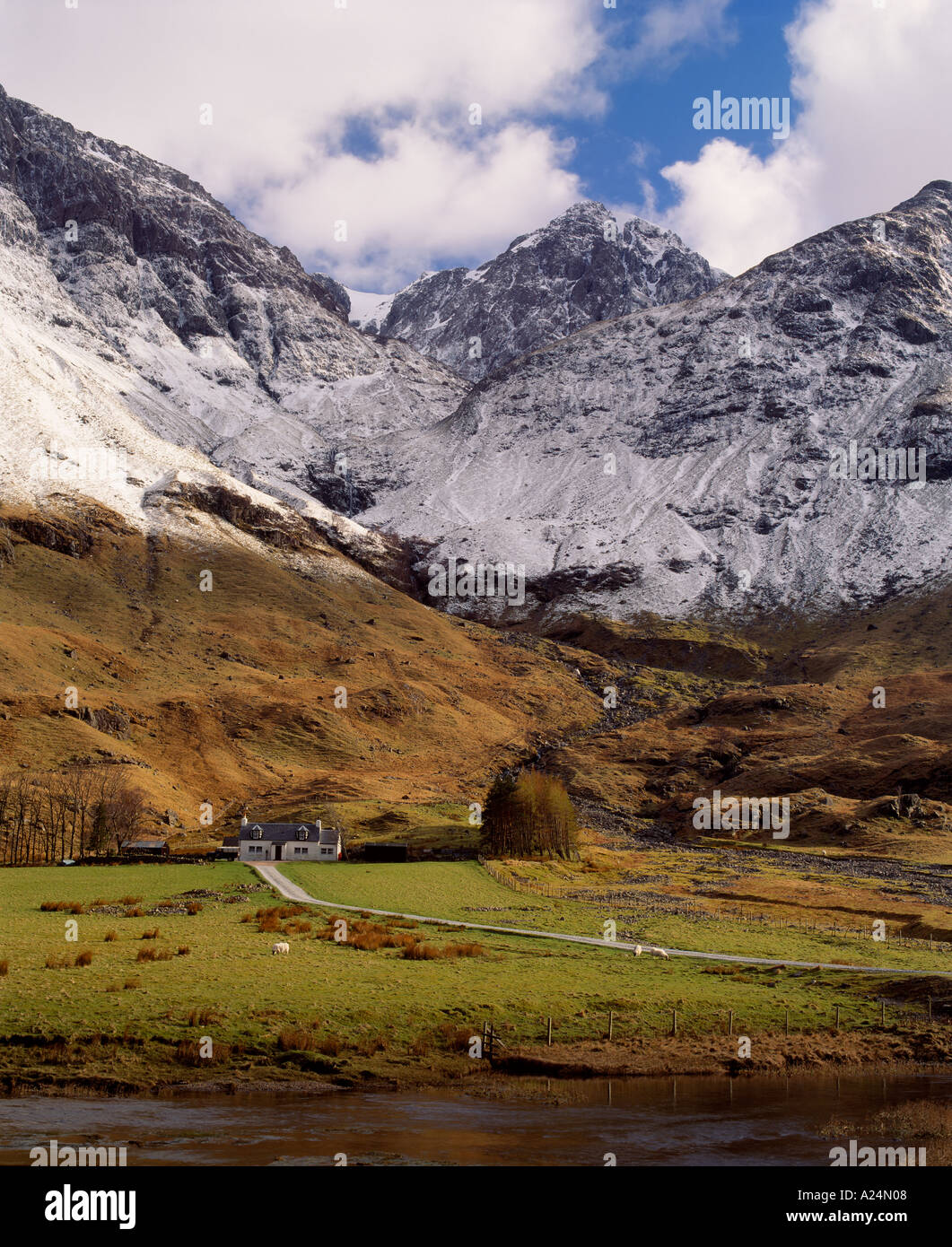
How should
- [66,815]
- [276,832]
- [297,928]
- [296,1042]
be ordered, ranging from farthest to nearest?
[66,815], [276,832], [297,928], [296,1042]

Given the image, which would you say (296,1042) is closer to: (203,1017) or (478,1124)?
(203,1017)

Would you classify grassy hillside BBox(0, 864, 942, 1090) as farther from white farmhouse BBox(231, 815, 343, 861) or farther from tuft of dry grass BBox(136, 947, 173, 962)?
white farmhouse BBox(231, 815, 343, 861)

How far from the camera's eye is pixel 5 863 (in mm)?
83062

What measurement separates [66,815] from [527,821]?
139 ft

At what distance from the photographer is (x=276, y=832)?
297 feet

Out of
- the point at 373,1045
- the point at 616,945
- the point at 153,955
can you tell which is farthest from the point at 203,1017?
the point at 616,945

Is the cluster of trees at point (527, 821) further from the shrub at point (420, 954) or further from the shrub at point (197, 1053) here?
the shrub at point (197, 1053)

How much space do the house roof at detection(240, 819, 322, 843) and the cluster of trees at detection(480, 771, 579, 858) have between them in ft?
50.1

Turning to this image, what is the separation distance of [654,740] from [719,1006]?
139887 mm

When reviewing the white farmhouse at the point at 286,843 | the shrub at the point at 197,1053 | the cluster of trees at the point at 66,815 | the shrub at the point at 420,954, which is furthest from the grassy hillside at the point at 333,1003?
the cluster of trees at the point at 66,815

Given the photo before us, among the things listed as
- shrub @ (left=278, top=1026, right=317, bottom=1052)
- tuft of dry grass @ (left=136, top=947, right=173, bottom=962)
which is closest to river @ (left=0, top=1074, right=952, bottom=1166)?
shrub @ (left=278, top=1026, right=317, bottom=1052)

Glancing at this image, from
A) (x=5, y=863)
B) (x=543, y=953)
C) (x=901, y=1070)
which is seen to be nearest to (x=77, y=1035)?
(x=543, y=953)

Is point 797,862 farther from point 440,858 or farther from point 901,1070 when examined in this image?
point 901,1070
